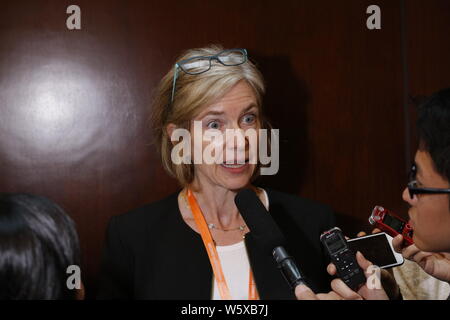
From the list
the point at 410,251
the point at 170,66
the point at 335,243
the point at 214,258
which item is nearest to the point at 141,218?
the point at 214,258

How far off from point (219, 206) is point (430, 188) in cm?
62

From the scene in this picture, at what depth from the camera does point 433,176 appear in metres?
1.26

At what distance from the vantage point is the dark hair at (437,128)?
119cm

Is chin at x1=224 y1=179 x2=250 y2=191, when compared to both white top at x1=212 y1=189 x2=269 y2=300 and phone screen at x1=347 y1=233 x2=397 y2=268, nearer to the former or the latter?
white top at x1=212 y1=189 x2=269 y2=300

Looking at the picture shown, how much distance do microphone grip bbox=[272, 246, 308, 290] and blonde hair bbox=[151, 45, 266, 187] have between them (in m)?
0.55

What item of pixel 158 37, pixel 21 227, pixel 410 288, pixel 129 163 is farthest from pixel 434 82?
pixel 21 227

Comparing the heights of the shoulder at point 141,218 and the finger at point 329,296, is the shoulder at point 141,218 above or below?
above

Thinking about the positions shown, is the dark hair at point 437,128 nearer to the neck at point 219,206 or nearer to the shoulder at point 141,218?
the neck at point 219,206

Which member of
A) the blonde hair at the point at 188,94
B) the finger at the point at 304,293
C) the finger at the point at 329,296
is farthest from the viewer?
the blonde hair at the point at 188,94

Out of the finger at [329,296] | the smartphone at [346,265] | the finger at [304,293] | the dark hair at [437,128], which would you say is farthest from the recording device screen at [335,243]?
the dark hair at [437,128]

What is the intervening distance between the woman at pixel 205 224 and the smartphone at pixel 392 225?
7.0 inches

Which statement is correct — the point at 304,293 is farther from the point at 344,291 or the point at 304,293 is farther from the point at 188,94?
the point at 188,94

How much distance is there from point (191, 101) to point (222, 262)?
0.48 meters

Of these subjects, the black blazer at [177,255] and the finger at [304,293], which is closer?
the finger at [304,293]
